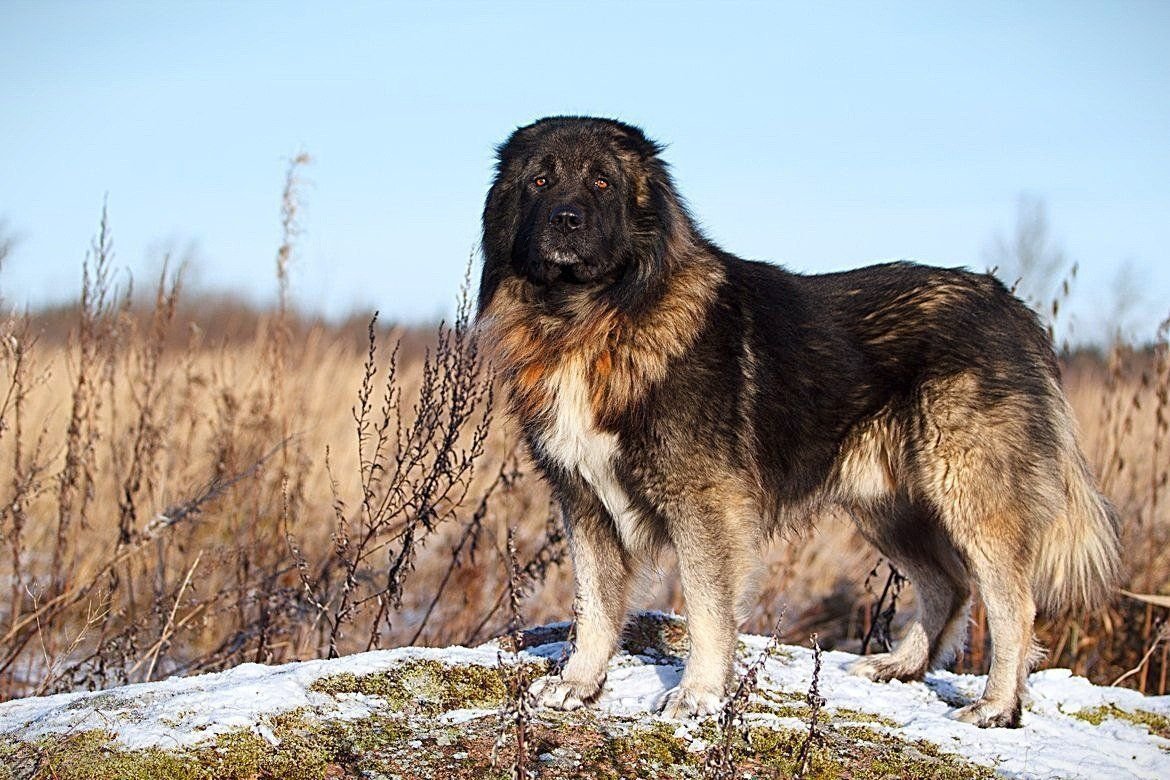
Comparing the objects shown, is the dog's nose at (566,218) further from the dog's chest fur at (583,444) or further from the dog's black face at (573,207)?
the dog's chest fur at (583,444)

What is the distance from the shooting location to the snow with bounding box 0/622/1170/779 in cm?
264

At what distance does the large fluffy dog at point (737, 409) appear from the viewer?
3.47m

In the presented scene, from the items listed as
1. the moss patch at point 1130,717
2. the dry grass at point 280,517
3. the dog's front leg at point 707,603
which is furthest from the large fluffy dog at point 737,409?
the dry grass at point 280,517

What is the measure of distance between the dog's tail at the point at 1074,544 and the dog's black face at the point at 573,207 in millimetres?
1911

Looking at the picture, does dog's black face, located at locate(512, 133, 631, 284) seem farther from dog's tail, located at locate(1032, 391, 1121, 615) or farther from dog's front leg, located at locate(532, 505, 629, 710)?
dog's tail, located at locate(1032, 391, 1121, 615)

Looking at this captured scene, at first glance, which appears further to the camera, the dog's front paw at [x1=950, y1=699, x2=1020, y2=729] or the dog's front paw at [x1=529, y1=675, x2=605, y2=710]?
the dog's front paw at [x1=950, y1=699, x2=1020, y2=729]

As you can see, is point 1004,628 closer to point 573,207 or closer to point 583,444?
point 583,444

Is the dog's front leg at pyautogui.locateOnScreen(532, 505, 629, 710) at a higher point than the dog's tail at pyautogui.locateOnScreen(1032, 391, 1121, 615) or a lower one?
lower

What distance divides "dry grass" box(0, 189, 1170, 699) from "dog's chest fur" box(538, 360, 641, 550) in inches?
19.2

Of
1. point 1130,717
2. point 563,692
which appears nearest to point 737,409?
point 563,692

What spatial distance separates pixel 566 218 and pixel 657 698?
1.67 meters

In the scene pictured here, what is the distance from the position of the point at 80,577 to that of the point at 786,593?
14.0 ft

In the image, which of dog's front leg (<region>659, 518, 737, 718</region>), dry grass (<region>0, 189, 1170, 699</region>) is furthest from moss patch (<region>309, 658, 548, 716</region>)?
dry grass (<region>0, 189, 1170, 699</region>)

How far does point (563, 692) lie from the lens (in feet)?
10.7
